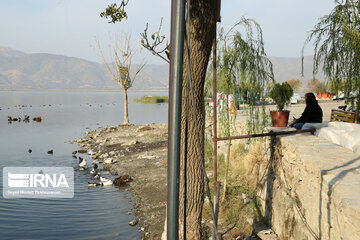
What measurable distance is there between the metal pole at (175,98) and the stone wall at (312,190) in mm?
1500

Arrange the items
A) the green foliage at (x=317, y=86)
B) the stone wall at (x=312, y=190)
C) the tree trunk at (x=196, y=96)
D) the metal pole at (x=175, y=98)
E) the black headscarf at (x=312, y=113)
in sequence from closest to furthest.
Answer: the metal pole at (x=175, y=98), the stone wall at (x=312, y=190), the tree trunk at (x=196, y=96), the black headscarf at (x=312, y=113), the green foliage at (x=317, y=86)

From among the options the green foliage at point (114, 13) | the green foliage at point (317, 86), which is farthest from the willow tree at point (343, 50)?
the green foliage at point (114, 13)

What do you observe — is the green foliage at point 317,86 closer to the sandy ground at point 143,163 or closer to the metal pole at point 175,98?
the sandy ground at point 143,163

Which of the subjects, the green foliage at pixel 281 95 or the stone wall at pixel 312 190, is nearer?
the stone wall at pixel 312 190

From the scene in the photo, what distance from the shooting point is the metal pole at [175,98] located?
2.04 metres

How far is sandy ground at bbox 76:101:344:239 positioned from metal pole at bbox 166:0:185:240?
5.05 metres

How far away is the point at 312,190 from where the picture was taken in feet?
12.6

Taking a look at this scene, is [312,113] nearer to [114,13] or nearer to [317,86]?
[114,13]

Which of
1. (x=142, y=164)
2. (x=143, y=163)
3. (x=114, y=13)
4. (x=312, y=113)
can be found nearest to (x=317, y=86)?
(x=143, y=163)

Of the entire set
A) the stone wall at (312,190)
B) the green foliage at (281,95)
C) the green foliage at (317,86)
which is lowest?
the stone wall at (312,190)

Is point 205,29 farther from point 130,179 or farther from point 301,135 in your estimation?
point 130,179

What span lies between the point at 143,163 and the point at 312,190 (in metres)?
9.13

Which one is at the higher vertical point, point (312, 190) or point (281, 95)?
point (281, 95)

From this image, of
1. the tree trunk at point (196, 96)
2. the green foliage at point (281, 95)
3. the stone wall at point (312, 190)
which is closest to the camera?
the stone wall at point (312, 190)
